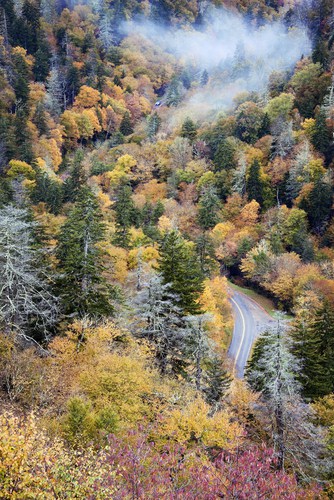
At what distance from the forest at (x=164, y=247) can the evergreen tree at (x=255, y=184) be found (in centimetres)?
37

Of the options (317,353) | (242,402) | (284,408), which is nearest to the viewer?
(284,408)

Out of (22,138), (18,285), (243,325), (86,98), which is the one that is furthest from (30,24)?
(18,285)

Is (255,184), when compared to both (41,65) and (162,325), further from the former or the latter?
(41,65)

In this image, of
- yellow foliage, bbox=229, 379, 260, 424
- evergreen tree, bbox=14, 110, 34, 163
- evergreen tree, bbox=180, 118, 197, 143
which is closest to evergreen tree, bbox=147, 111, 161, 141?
evergreen tree, bbox=180, 118, 197, 143

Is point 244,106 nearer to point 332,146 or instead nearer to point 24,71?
point 332,146

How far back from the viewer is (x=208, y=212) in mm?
74438

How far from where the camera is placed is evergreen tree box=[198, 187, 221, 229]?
74.3 metres

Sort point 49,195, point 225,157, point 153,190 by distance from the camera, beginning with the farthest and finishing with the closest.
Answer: point 153,190
point 225,157
point 49,195

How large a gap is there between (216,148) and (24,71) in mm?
49736

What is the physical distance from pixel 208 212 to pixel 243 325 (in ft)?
78.7

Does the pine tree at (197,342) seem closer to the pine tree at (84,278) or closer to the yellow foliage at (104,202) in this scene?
the pine tree at (84,278)

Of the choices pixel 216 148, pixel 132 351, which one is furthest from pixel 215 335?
pixel 216 148

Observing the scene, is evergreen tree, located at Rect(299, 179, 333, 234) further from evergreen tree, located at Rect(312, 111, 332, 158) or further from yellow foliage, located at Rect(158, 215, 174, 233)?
yellow foliage, located at Rect(158, 215, 174, 233)

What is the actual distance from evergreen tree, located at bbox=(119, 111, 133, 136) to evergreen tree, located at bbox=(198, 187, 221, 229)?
45.1 meters
